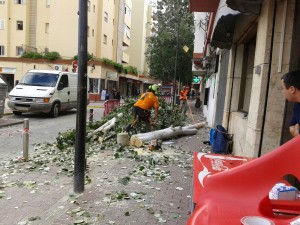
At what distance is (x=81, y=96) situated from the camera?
16.1 feet

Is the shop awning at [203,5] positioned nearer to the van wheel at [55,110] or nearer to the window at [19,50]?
the van wheel at [55,110]

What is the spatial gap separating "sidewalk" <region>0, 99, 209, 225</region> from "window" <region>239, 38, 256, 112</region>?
6.70 ft

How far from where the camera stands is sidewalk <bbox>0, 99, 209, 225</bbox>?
13.9 feet

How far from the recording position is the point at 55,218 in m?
4.14

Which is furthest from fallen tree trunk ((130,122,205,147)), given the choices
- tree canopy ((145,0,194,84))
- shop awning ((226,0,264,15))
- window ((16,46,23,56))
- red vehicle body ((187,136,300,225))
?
window ((16,46,23,56))

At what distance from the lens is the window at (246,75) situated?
25.6 feet

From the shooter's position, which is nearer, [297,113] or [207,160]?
[297,113]

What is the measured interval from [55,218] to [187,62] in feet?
93.3

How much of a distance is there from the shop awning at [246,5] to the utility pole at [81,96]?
81.1 inches

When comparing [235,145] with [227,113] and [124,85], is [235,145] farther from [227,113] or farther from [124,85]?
[124,85]

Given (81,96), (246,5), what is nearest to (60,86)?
(81,96)

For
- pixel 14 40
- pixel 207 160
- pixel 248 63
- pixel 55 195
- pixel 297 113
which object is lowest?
pixel 55 195

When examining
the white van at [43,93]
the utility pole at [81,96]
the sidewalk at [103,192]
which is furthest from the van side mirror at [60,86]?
the utility pole at [81,96]

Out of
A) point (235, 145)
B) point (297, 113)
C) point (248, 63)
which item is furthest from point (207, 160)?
point (248, 63)
